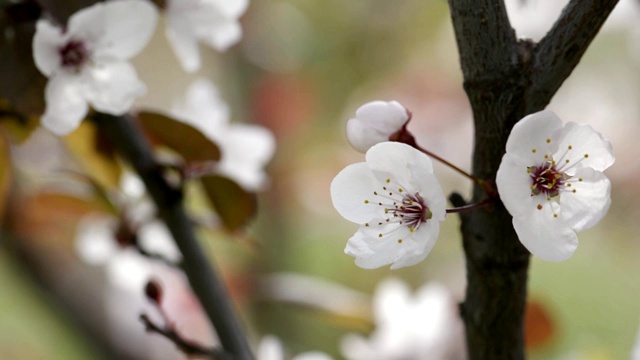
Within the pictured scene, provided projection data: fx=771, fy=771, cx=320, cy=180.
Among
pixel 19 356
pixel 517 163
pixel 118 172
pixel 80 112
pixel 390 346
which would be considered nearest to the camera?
pixel 517 163

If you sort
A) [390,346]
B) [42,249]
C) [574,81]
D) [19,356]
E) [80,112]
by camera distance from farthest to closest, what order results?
[19,356] < [574,81] < [42,249] < [390,346] < [80,112]

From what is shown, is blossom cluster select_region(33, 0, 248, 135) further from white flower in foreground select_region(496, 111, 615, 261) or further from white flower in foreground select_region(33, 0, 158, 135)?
white flower in foreground select_region(496, 111, 615, 261)

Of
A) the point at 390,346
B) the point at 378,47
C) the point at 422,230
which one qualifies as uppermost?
the point at 378,47

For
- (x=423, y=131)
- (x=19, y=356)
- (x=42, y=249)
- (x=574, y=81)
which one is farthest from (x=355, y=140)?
(x=19, y=356)

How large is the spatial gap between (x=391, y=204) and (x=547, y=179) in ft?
0.24

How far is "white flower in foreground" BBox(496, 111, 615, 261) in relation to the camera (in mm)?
330

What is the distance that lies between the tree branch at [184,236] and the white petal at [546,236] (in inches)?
9.6

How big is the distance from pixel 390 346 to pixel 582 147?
40 centimetres

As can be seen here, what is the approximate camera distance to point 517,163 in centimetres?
33

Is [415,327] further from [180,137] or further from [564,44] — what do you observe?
[564,44]

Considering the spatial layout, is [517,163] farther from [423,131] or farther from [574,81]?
[574,81]

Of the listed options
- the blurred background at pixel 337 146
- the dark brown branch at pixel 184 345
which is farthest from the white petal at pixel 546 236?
the blurred background at pixel 337 146

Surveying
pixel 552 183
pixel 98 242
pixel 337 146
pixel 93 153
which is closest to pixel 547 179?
pixel 552 183

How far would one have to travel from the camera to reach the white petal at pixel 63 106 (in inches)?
18.2
